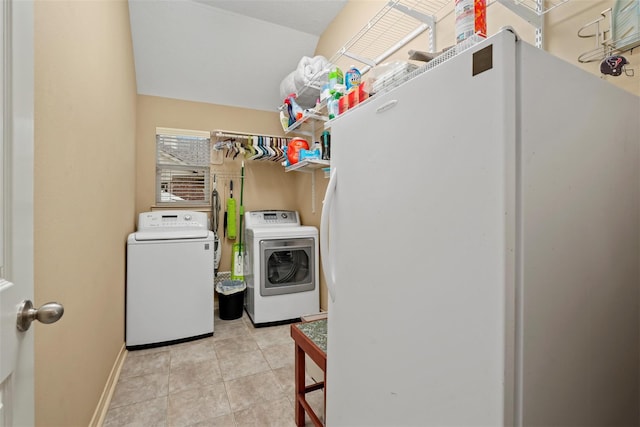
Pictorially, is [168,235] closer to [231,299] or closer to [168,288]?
[168,288]

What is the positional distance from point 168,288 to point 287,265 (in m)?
1.08

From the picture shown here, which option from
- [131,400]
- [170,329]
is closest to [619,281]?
[131,400]

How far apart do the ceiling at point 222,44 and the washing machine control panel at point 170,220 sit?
129 cm

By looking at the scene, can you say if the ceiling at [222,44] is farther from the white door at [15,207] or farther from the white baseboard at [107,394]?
the white baseboard at [107,394]

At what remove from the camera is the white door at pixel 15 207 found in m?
0.54

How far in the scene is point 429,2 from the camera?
167 cm

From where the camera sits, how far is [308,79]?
2572 millimetres

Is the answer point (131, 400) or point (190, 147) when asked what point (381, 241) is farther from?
point (190, 147)

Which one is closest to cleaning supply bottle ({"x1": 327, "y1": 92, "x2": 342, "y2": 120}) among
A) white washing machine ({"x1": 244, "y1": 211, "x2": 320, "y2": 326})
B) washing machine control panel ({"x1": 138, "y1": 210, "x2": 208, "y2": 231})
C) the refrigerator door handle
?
the refrigerator door handle

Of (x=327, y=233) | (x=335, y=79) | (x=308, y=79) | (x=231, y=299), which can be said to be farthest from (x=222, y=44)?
(x=327, y=233)

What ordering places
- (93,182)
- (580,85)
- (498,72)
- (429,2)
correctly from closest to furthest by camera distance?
(498,72) → (580,85) → (93,182) → (429,2)

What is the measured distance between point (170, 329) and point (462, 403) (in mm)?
2415

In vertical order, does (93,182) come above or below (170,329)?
above

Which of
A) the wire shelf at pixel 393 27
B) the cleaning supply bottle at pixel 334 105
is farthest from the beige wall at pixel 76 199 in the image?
the wire shelf at pixel 393 27
